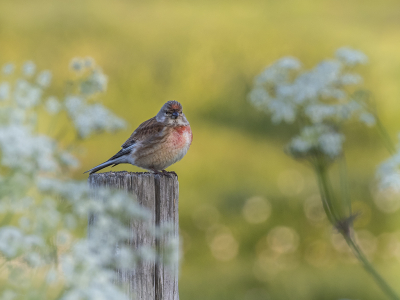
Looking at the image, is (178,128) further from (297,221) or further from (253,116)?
(253,116)

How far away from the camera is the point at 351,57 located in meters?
4.32

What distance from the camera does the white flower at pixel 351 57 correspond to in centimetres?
427

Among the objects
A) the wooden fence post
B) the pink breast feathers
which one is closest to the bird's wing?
the pink breast feathers

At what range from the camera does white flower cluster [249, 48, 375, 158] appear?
165 inches

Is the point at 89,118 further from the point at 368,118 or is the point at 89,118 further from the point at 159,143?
the point at 368,118

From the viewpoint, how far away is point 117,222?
7.64 ft

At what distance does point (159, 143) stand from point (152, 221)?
142 centimetres

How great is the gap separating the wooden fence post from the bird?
1196mm

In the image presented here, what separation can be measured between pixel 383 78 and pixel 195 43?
4.91 meters

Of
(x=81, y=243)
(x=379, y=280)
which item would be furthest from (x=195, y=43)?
Result: (x=81, y=243)

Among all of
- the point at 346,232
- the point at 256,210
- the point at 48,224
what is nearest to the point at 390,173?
the point at 346,232

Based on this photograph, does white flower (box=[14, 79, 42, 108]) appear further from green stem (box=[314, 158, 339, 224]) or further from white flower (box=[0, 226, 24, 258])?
green stem (box=[314, 158, 339, 224])

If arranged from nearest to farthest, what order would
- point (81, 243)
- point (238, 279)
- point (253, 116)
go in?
point (81, 243), point (238, 279), point (253, 116)

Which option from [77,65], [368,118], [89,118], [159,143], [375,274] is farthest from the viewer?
[368,118]
